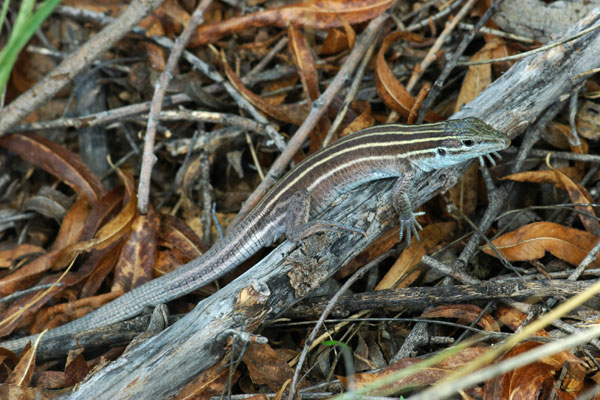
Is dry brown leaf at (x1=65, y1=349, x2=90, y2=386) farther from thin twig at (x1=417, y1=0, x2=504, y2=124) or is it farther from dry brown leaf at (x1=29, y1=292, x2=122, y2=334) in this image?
thin twig at (x1=417, y1=0, x2=504, y2=124)

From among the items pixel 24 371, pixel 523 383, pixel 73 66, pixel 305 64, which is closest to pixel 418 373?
pixel 523 383

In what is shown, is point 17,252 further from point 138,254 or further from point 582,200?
point 582,200

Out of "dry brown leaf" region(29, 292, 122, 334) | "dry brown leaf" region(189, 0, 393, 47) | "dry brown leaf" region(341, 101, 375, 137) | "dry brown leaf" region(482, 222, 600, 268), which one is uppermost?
"dry brown leaf" region(189, 0, 393, 47)

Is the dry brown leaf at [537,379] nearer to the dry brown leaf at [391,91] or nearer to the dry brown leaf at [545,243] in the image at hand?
the dry brown leaf at [545,243]

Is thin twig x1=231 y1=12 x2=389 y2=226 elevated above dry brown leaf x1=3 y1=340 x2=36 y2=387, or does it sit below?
above

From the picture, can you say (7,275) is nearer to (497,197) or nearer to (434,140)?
(434,140)

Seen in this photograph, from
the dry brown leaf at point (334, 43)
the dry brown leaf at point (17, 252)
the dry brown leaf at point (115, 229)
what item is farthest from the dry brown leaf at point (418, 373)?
the dry brown leaf at point (334, 43)

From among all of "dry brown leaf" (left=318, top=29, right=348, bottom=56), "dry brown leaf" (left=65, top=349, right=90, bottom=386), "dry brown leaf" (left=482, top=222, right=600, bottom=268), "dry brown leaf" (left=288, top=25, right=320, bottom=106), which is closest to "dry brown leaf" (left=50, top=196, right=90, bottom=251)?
"dry brown leaf" (left=65, top=349, right=90, bottom=386)
